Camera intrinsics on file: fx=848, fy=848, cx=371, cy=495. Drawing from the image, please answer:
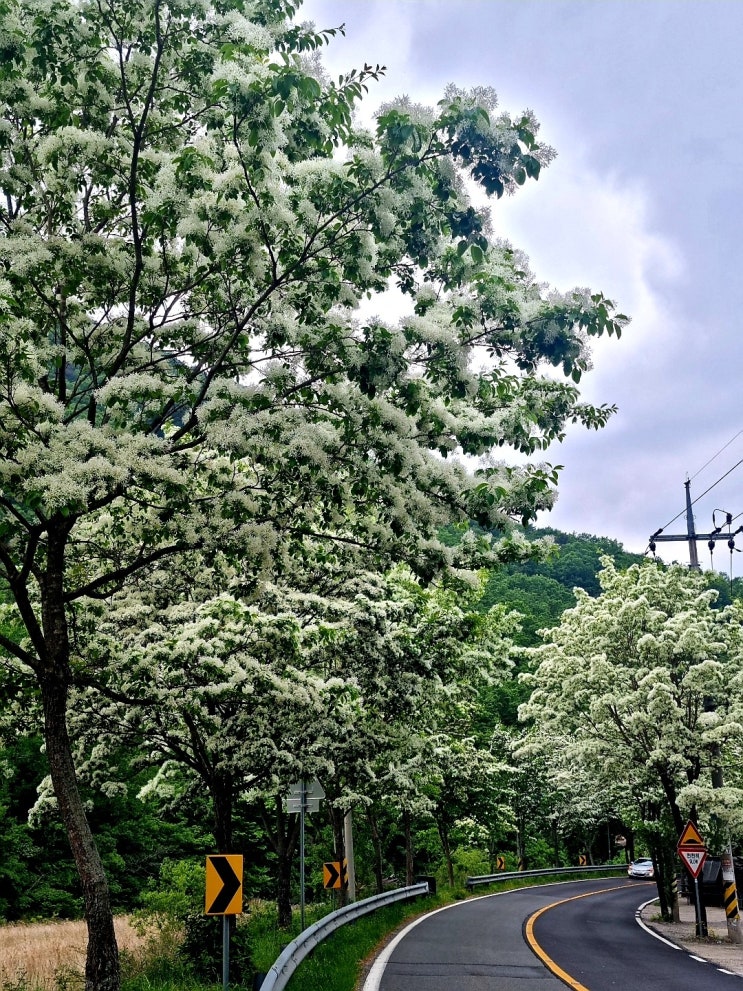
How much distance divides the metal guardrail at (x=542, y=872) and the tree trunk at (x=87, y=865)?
31161mm

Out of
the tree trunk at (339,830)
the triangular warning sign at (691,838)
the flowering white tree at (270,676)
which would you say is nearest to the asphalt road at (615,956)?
the triangular warning sign at (691,838)

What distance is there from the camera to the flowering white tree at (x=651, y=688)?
2038 cm

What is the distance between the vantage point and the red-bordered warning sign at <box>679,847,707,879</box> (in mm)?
18438

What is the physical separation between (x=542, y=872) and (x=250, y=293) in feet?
154

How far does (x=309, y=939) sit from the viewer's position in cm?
1273

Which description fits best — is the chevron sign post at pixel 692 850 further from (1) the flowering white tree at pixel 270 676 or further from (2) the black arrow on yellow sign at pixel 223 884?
(2) the black arrow on yellow sign at pixel 223 884

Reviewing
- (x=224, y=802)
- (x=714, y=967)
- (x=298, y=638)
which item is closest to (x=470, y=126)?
(x=298, y=638)

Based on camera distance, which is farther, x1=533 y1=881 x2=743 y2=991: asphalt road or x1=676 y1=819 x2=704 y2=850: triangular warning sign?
x1=676 y1=819 x2=704 y2=850: triangular warning sign

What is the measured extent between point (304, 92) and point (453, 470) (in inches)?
128

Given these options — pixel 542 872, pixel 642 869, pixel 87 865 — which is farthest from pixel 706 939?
pixel 642 869

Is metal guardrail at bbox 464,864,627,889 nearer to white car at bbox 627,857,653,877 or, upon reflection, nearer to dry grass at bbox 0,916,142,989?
white car at bbox 627,857,653,877

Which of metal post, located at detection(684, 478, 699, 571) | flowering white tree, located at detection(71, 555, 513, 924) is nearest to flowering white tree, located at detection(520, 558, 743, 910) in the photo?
metal post, located at detection(684, 478, 699, 571)

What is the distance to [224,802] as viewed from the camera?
47.0 feet

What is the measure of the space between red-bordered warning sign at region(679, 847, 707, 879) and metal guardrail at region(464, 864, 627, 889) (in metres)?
19.7
